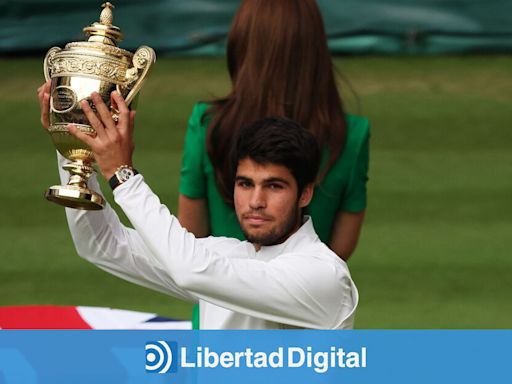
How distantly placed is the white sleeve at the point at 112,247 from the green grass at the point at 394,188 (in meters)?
3.05

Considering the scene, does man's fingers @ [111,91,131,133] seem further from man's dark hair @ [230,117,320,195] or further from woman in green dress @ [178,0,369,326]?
woman in green dress @ [178,0,369,326]

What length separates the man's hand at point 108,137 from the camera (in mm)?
3488

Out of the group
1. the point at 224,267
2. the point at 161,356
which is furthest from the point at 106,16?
the point at 161,356

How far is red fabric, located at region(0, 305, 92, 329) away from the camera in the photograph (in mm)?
5688

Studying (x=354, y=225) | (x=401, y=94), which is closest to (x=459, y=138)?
(x=401, y=94)

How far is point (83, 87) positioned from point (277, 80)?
0.76 m

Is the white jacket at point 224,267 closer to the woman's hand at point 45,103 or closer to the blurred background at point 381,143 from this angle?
the woman's hand at point 45,103

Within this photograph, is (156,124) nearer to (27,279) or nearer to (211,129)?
(27,279)

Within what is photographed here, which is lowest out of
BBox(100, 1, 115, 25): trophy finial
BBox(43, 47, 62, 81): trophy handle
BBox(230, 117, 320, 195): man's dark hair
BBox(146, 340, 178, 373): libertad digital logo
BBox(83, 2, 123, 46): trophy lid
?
BBox(146, 340, 178, 373): libertad digital logo

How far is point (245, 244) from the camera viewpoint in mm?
3766

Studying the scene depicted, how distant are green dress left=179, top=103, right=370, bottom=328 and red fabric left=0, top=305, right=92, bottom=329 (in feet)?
5.07

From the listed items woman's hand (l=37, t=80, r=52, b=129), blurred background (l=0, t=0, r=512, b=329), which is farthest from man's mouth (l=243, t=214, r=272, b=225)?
blurred background (l=0, t=0, r=512, b=329)

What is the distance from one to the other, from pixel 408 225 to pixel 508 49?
10.6ft

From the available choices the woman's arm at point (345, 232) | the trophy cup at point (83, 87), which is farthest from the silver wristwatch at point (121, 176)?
the woman's arm at point (345, 232)
